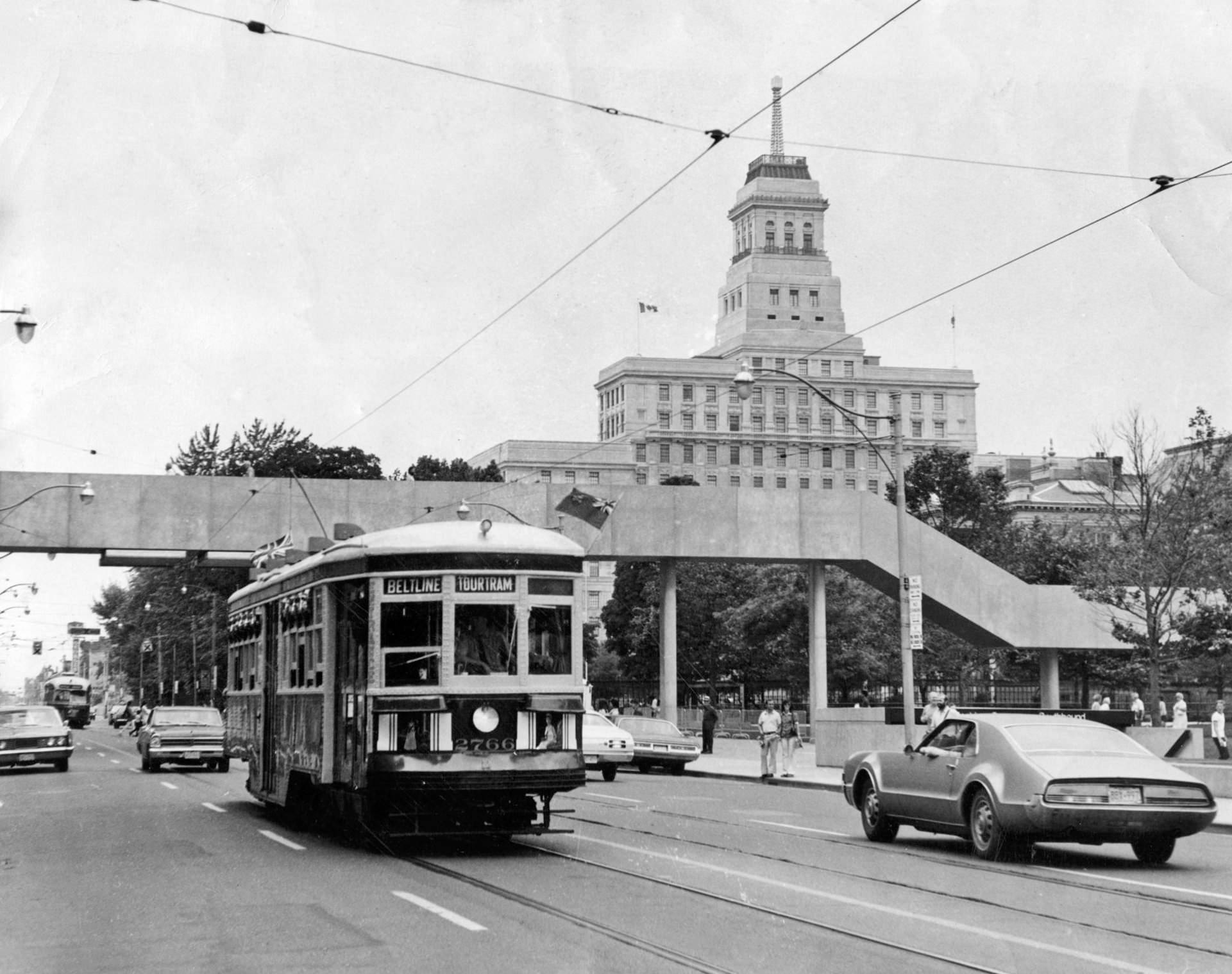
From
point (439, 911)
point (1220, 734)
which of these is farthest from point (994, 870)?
point (1220, 734)

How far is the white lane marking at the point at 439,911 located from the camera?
35.1 feet

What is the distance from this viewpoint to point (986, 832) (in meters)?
15.2

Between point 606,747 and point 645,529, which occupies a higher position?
point 645,529

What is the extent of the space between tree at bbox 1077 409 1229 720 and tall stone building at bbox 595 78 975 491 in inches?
3775

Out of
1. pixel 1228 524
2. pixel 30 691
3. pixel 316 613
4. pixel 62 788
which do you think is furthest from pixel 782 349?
pixel 316 613

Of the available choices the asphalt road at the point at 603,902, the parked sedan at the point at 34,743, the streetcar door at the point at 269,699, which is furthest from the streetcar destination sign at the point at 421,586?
the parked sedan at the point at 34,743

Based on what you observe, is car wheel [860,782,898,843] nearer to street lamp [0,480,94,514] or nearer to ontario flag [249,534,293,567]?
ontario flag [249,534,293,567]

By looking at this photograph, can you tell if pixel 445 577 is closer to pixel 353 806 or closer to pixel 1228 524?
pixel 353 806

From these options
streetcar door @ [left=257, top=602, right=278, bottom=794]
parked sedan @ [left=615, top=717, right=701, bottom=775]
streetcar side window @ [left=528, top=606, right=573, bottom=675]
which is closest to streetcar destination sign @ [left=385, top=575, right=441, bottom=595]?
streetcar side window @ [left=528, top=606, right=573, bottom=675]

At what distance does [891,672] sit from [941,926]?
229 feet

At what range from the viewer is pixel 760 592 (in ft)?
279

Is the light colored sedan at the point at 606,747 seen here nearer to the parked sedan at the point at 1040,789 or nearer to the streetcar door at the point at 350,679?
the parked sedan at the point at 1040,789

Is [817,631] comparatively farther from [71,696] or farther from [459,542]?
[71,696]

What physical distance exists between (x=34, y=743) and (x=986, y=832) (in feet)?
87.4
